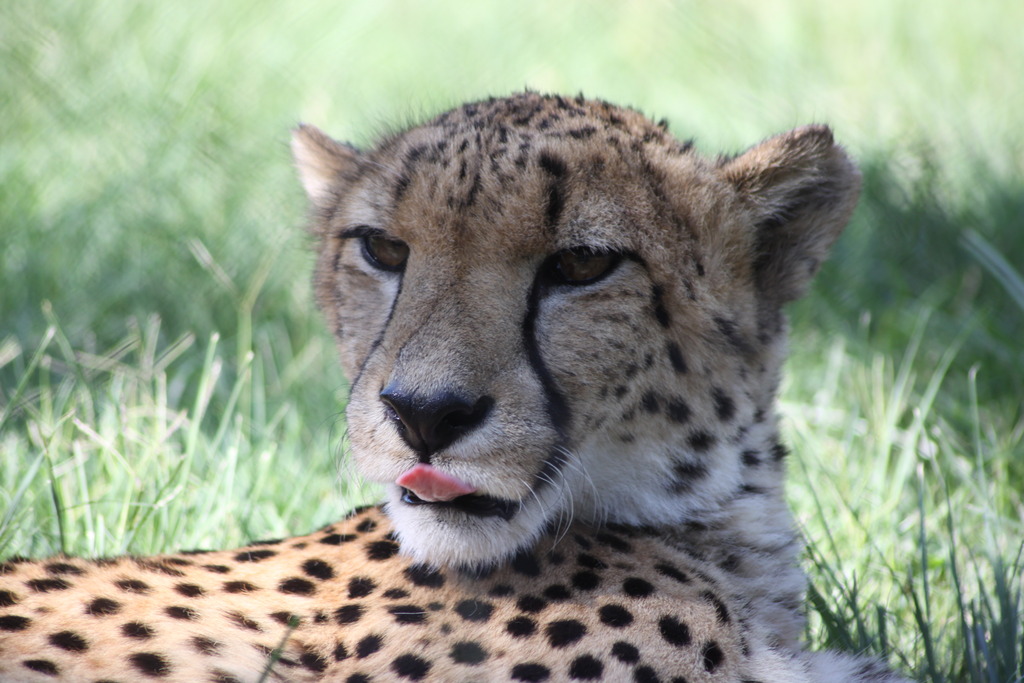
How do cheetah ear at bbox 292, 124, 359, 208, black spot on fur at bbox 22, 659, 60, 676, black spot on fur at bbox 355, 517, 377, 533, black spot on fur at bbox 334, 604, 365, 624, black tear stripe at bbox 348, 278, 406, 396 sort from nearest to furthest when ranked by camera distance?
1. black spot on fur at bbox 22, 659, 60, 676
2. black spot on fur at bbox 334, 604, 365, 624
3. black tear stripe at bbox 348, 278, 406, 396
4. black spot on fur at bbox 355, 517, 377, 533
5. cheetah ear at bbox 292, 124, 359, 208

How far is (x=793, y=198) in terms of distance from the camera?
218 cm

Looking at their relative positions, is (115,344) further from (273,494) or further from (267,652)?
(267,652)

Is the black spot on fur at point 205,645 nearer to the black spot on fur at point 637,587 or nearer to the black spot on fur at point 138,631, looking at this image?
the black spot on fur at point 138,631

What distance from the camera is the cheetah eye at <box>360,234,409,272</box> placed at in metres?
2.04

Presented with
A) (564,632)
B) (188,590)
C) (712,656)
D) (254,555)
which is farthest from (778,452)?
(188,590)

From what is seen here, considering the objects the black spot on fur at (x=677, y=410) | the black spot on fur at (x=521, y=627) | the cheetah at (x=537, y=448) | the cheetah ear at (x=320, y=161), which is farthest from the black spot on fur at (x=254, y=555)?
the cheetah ear at (x=320, y=161)

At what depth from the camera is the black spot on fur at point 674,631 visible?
1.77 m

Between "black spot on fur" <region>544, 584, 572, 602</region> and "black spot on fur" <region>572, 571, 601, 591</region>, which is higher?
"black spot on fur" <region>572, 571, 601, 591</region>

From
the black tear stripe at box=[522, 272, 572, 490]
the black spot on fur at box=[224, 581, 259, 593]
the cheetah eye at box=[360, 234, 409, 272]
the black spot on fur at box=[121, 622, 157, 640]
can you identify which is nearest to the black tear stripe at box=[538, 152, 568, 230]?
the black tear stripe at box=[522, 272, 572, 490]

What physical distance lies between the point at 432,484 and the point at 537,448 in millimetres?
169

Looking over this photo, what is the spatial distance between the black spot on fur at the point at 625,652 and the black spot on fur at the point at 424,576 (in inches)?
11.8

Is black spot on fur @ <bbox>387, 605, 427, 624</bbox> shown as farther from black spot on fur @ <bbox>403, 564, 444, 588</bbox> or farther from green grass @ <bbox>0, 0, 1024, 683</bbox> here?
green grass @ <bbox>0, 0, 1024, 683</bbox>

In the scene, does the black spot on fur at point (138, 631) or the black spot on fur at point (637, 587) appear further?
the black spot on fur at point (637, 587)

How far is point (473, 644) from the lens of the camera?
1.78 metres
